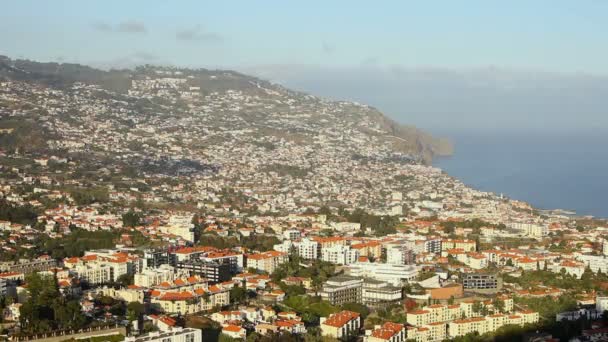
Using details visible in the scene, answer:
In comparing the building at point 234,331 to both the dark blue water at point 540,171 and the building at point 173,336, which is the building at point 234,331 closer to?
the building at point 173,336

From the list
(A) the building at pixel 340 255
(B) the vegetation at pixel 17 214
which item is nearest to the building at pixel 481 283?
(A) the building at pixel 340 255

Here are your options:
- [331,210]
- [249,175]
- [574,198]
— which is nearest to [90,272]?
[331,210]

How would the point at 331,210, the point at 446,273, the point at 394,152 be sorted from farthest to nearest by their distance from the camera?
the point at 394,152 < the point at 331,210 < the point at 446,273

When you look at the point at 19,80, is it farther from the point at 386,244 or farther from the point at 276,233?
the point at 386,244

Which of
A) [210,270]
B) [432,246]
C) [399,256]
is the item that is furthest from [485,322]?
[432,246]

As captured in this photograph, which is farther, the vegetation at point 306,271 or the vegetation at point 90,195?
the vegetation at point 90,195

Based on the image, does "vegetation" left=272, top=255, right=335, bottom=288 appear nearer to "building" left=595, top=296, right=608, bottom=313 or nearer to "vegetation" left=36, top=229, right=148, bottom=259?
"vegetation" left=36, top=229, right=148, bottom=259
